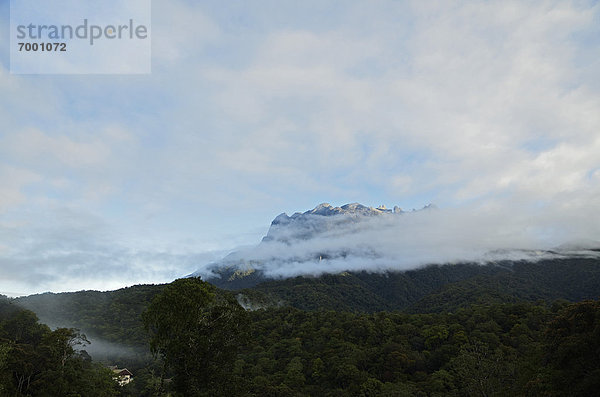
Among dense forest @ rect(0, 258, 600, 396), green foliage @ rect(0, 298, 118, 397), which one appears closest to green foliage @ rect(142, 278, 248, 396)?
dense forest @ rect(0, 258, 600, 396)

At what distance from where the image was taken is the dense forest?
26422 millimetres

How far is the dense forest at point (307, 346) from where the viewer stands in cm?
2642

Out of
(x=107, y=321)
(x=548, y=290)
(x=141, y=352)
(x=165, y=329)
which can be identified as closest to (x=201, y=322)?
(x=165, y=329)

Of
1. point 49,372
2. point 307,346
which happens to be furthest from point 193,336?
point 307,346

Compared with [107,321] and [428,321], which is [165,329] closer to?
[428,321]

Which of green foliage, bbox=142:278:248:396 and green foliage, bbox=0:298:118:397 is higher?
green foliage, bbox=142:278:248:396

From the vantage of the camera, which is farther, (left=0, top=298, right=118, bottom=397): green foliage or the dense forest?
(left=0, top=298, right=118, bottom=397): green foliage

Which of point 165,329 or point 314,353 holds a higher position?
point 165,329

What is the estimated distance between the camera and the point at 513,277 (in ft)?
620

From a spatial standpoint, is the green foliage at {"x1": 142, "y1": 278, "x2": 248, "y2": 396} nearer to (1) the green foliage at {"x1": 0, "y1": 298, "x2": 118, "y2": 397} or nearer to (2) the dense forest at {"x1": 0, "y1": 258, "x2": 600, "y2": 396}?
(2) the dense forest at {"x1": 0, "y1": 258, "x2": 600, "y2": 396}

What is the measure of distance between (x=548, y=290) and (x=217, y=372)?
20029 cm

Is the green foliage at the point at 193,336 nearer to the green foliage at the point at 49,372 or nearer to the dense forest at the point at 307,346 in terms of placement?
the dense forest at the point at 307,346

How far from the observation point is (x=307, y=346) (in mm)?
83750

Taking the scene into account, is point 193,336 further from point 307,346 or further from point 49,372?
point 307,346
